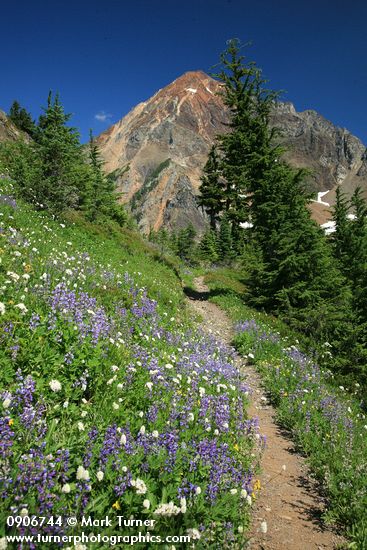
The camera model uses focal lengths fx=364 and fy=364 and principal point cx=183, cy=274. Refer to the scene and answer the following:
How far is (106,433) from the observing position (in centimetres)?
381

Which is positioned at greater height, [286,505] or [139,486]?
[139,486]

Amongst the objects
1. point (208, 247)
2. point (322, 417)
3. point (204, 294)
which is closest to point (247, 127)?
point (204, 294)

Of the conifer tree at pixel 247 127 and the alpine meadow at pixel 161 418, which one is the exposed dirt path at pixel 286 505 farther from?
the conifer tree at pixel 247 127

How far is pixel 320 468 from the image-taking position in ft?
18.3

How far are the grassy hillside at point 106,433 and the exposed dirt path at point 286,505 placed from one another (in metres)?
0.30

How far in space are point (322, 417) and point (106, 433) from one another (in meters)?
5.09

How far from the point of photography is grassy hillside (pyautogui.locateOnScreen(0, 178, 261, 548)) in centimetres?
305

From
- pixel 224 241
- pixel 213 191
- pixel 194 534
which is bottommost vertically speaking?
pixel 194 534

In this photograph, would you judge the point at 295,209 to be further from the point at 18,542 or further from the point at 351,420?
the point at 18,542

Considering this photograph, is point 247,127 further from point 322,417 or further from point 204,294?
point 322,417

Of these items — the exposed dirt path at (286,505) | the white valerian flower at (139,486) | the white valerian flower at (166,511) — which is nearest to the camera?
the white valerian flower at (166,511)

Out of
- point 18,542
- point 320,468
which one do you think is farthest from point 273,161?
point 18,542

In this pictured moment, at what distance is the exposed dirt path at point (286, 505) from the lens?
13.9 feet

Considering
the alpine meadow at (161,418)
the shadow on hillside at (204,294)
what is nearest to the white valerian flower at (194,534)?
the alpine meadow at (161,418)
